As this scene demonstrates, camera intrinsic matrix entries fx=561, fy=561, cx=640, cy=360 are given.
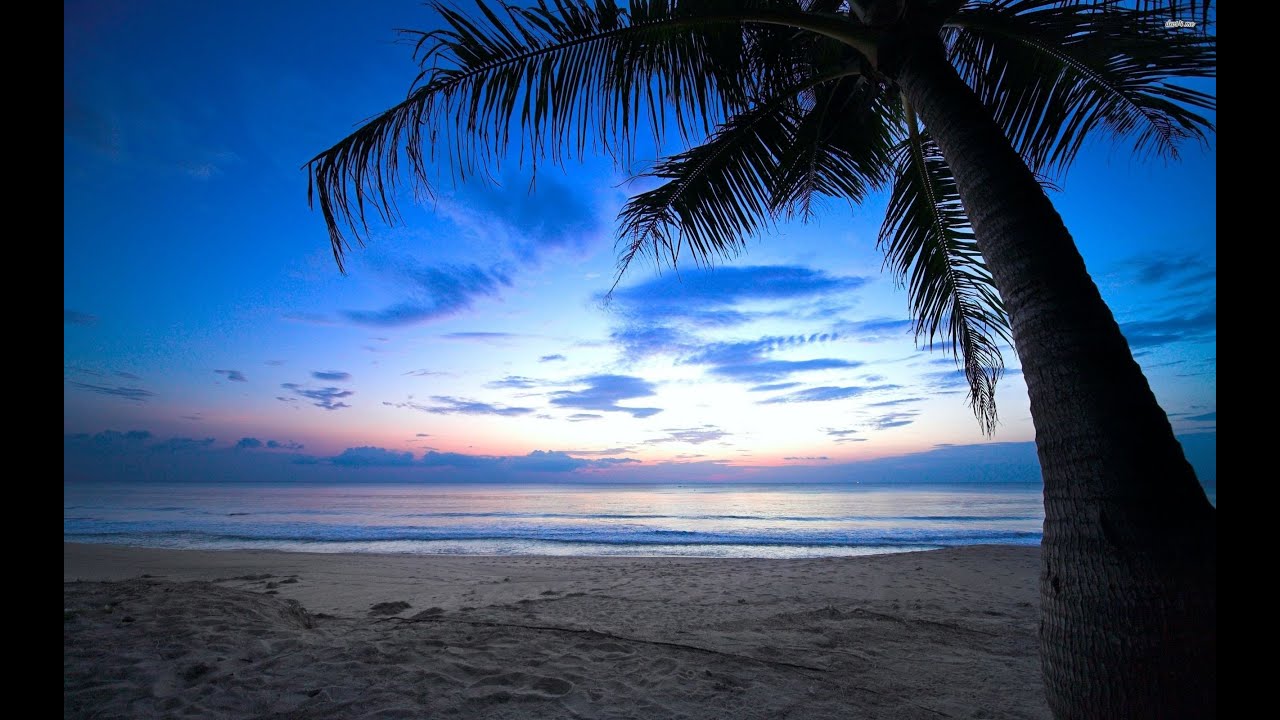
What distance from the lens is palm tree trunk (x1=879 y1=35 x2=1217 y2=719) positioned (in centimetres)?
182

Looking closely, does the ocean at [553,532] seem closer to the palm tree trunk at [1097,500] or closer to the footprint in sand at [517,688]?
the footprint in sand at [517,688]

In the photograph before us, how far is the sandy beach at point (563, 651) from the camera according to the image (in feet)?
11.7

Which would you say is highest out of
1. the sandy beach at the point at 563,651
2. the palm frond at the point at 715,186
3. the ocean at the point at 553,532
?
the palm frond at the point at 715,186

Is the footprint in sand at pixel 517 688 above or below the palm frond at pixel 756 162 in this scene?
below

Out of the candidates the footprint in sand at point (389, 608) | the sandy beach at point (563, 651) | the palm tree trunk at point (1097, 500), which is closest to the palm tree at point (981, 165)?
the palm tree trunk at point (1097, 500)

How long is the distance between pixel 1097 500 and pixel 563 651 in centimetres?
390

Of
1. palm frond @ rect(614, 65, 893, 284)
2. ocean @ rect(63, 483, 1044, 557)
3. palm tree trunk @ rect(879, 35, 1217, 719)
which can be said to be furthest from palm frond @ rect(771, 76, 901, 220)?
ocean @ rect(63, 483, 1044, 557)

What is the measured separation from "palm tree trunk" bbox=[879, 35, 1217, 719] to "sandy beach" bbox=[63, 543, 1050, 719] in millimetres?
1894

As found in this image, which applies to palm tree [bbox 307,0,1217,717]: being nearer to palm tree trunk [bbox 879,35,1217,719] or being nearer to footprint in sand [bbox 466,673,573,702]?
palm tree trunk [bbox 879,35,1217,719]

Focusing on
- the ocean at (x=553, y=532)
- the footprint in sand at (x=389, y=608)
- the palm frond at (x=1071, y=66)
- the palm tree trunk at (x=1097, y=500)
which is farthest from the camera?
the ocean at (x=553, y=532)

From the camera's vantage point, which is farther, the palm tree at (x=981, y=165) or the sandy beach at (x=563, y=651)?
the sandy beach at (x=563, y=651)

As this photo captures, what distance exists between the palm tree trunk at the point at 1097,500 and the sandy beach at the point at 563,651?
6.21ft
